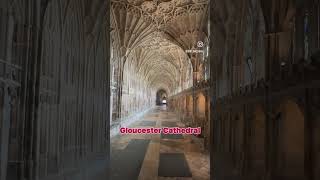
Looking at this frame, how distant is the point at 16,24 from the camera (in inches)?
271

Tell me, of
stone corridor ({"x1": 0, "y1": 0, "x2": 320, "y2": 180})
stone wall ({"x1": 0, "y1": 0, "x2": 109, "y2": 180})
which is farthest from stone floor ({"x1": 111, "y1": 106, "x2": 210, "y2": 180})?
stone wall ({"x1": 0, "y1": 0, "x2": 109, "y2": 180})

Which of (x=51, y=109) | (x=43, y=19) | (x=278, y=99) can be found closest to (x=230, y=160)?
(x=278, y=99)

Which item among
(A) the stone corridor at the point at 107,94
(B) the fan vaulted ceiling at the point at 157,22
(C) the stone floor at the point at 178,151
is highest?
(B) the fan vaulted ceiling at the point at 157,22

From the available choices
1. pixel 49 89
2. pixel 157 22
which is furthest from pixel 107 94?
pixel 157 22

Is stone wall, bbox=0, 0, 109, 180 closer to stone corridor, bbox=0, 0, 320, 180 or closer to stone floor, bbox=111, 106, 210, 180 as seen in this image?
stone corridor, bbox=0, 0, 320, 180

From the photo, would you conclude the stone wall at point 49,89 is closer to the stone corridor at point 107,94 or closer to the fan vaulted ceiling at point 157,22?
the stone corridor at point 107,94

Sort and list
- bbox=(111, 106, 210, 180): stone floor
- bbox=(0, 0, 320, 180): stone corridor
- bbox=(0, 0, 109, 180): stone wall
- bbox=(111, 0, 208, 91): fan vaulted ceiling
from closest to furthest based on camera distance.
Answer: bbox=(0, 0, 320, 180): stone corridor, bbox=(0, 0, 109, 180): stone wall, bbox=(111, 106, 210, 180): stone floor, bbox=(111, 0, 208, 91): fan vaulted ceiling

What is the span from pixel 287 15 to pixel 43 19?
5353 mm

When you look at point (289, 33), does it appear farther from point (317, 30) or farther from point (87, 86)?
point (87, 86)

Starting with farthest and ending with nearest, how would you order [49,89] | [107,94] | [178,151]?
[178,151] → [107,94] → [49,89]

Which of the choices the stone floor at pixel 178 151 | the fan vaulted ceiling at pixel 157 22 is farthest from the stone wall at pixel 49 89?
the fan vaulted ceiling at pixel 157 22

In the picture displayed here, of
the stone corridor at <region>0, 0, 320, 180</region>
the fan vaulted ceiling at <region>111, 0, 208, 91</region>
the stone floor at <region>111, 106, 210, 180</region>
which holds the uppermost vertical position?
the fan vaulted ceiling at <region>111, 0, 208, 91</region>

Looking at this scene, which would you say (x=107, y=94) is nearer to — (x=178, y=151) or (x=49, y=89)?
(x=49, y=89)

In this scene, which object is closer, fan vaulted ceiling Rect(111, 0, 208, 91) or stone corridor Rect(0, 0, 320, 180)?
stone corridor Rect(0, 0, 320, 180)
